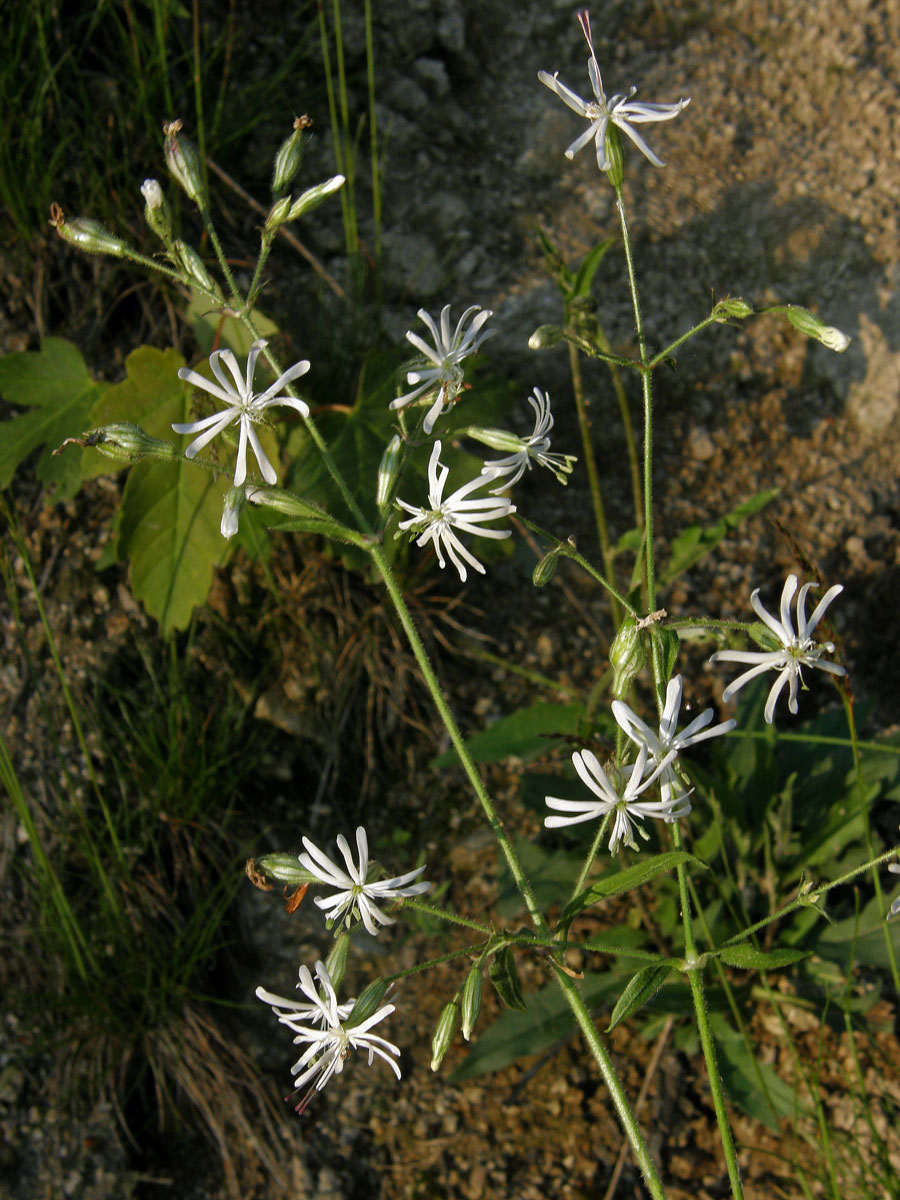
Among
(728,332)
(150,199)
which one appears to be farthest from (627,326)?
(150,199)

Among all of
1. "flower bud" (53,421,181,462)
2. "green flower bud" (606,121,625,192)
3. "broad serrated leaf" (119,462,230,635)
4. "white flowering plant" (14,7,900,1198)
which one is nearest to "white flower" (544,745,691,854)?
"white flowering plant" (14,7,900,1198)

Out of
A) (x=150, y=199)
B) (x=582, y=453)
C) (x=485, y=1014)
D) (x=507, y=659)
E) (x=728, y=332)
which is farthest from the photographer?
(x=728, y=332)

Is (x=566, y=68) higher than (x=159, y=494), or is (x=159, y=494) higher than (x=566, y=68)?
(x=566, y=68)

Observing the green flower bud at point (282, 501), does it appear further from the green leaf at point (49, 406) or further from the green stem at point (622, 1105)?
the green leaf at point (49, 406)

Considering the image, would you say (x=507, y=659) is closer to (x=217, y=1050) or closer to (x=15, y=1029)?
(x=217, y=1050)

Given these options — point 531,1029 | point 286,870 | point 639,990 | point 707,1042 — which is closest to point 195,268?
point 286,870

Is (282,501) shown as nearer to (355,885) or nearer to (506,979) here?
(355,885)

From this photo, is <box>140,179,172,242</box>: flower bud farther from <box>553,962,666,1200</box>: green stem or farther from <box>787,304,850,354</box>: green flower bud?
<box>553,962,666,1200</box>: green stem
